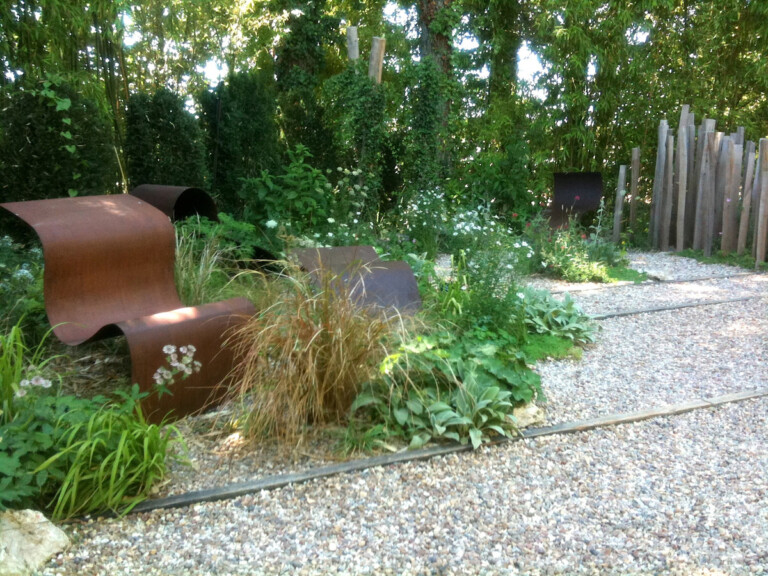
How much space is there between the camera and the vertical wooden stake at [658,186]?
8.47 m

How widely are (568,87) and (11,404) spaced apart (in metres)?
8.73

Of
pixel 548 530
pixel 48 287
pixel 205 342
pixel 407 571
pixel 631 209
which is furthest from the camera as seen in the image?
pixel 631 209

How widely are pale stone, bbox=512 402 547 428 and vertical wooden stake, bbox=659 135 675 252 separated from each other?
5.99 meters

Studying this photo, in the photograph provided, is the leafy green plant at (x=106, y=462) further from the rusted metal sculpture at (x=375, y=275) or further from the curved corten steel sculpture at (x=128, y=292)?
the rusted metal sculpture at (x=375, y=275)

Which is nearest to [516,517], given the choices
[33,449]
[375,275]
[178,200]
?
[33,449]

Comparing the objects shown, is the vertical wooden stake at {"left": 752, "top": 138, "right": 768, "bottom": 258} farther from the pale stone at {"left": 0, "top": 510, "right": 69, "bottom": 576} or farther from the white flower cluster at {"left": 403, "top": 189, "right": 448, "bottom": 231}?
the pale stone at {"left": 0, "top": 510, "right": 69, "bottom": 576}

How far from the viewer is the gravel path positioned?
215 centimetres

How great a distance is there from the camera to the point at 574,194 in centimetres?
921

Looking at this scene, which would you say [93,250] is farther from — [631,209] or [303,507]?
[631,209]

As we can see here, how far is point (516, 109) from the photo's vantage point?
10188 millimetres

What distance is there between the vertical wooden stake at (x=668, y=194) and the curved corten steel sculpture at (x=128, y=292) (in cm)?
648

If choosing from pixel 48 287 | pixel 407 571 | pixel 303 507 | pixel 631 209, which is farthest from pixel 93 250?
pixel 631 209

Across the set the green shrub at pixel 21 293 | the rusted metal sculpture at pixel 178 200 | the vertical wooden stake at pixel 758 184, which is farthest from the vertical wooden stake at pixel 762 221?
the green shrub at pixel 21 293

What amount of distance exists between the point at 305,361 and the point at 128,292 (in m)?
1.28
